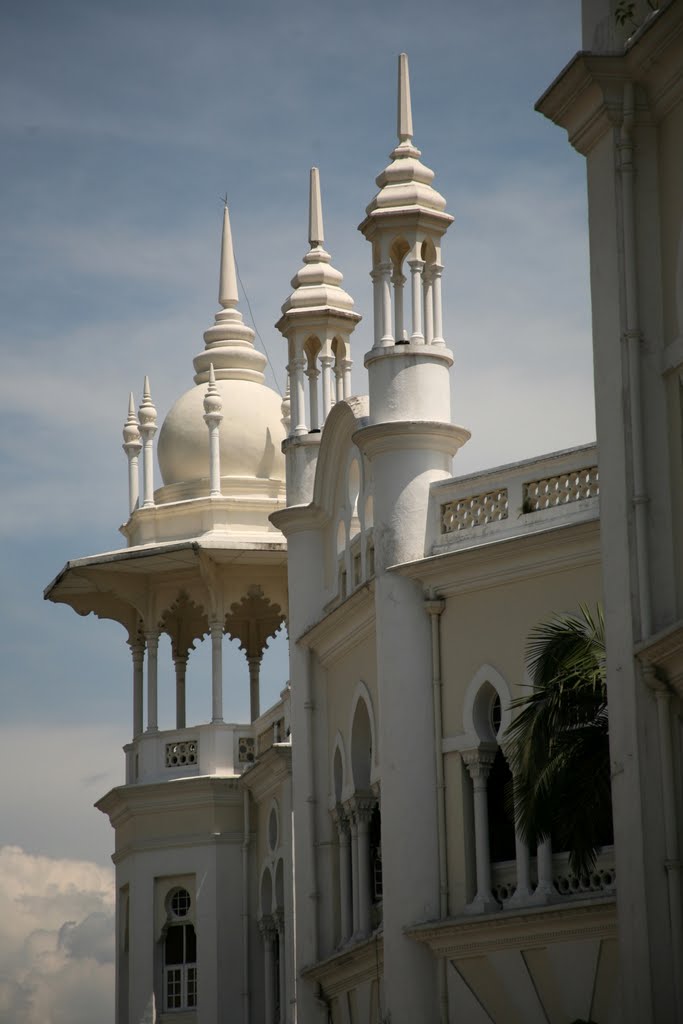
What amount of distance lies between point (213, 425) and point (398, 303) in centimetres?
980

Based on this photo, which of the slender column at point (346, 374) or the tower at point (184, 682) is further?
the tower at point (184, 682)

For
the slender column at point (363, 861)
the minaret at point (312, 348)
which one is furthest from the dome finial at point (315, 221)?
the slender column at point (363, 861)

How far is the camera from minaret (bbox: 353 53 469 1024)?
83.9ft

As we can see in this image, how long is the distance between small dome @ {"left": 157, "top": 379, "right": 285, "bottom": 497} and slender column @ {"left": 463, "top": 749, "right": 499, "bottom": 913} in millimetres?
13833

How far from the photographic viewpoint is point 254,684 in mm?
40656

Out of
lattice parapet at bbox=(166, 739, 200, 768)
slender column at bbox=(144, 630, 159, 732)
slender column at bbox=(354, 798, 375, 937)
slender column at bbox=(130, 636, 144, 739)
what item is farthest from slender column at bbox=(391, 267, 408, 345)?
slender column at bbox=(130, 636, 144, 739)

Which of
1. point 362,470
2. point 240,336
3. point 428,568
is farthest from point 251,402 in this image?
point 428,568

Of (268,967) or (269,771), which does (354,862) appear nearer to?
(269,771)

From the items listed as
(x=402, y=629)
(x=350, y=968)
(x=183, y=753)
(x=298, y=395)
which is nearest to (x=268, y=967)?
(x=183, y=753)

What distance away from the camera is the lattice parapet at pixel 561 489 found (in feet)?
79.3

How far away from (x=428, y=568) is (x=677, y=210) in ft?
28.6

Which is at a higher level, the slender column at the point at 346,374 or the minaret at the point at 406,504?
the slender column at the point at 346,374

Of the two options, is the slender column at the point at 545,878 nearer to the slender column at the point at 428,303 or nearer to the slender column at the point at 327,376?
the slender column at the point at 428,303

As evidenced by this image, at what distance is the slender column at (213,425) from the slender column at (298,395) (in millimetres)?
5290
